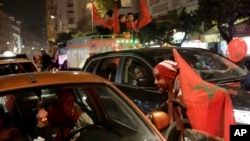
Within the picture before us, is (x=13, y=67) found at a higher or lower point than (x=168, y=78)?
lower

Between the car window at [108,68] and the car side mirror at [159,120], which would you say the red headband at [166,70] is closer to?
the car side mirror at [159,120]

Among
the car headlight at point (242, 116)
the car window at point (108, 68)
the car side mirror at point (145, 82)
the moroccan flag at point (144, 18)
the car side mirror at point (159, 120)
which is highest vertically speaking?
the moroccan flag at point (144, 18)

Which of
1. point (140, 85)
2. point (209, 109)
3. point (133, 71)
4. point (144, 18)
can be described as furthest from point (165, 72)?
point (144, 18)

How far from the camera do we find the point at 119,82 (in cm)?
658

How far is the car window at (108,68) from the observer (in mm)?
6870

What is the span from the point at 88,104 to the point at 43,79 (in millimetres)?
1005

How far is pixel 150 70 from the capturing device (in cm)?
595

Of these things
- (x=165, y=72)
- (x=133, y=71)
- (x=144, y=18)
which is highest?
(x=144, y=18)

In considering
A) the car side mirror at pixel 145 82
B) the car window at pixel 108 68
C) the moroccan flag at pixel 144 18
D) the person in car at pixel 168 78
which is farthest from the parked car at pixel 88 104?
the moroccan flag at pixel 144 18

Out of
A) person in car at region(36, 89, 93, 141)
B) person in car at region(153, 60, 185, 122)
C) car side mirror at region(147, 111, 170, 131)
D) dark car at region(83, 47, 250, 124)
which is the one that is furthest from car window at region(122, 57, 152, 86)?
car side mirror at region(147, 111, 170, 131)

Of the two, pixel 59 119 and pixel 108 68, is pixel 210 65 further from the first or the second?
pixel 59 119

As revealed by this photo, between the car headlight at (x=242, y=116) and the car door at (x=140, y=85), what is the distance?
138cm

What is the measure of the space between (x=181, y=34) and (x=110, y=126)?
23593 mm

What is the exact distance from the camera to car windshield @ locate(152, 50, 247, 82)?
604 centimetres
